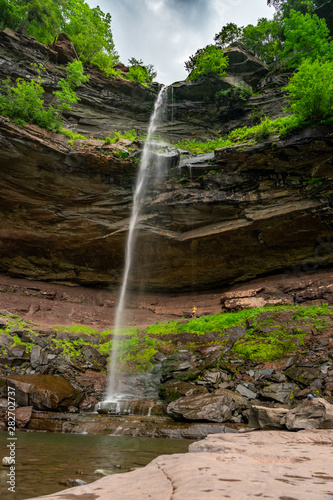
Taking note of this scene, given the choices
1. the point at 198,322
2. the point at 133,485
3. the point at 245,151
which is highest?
the point at 245,151

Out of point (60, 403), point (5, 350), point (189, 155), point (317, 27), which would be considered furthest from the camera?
point (317, 27)

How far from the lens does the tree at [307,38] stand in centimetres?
1891

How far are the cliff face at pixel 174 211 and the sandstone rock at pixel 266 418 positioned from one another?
35.9 feet

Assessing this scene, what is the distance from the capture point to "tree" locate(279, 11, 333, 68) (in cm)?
1891

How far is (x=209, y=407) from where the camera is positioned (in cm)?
761

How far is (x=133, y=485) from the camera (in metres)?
1.97

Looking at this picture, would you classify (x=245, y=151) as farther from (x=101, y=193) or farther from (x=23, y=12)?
(x=23, y=12)

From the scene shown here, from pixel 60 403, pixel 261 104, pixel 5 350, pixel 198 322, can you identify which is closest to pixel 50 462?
pixel 60 403

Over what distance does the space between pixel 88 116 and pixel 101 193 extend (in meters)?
7.67

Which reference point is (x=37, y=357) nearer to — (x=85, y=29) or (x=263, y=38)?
(x=85, y=29)

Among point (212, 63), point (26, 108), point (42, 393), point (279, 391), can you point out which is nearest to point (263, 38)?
point (212, 63)

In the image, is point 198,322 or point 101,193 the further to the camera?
point 101,193

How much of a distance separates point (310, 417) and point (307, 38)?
2403 cm

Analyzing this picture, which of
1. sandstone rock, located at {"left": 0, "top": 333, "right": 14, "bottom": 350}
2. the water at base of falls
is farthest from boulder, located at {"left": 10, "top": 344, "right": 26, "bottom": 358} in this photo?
the water at base of falls
